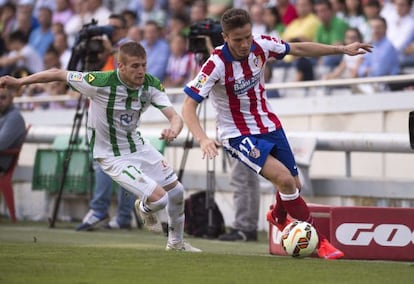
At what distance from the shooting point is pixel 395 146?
545 inches

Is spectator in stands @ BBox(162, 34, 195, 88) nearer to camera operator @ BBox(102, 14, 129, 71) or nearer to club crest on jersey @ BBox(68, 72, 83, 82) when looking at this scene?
camera operator @ BBox(102, 14, 129, 71)

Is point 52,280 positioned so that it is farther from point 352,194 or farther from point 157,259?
point 352,194

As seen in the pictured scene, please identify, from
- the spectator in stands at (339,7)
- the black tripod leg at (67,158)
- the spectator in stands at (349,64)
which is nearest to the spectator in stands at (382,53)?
the spectator in stands at (349,64)

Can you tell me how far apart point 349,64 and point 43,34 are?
24.5ft

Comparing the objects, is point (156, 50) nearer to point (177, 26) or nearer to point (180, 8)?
point (177, 26)

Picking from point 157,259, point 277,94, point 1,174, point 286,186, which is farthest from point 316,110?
point 157,259

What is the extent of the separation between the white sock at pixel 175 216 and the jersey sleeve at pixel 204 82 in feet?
3.91

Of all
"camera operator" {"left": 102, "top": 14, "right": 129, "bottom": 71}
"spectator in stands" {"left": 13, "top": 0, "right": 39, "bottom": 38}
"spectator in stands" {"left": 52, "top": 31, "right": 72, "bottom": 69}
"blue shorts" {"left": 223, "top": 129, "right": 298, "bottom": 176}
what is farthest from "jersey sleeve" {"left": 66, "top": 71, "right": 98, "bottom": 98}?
"spectator in stands" {"left": 13, "top": 0, "right": 39, "bottom": 38}

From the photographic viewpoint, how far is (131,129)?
11.7m

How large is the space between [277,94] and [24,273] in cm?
831

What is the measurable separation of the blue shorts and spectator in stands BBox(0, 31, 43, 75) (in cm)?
1023

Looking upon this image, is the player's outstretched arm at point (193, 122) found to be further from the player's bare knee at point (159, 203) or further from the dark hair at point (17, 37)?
the dark hair at point (17, 37)

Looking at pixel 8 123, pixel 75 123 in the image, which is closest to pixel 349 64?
pixel 75 123

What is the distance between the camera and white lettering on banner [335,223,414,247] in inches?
415
